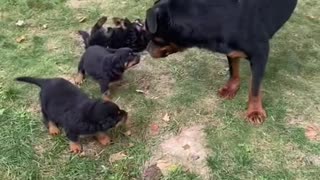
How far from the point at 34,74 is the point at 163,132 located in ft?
4.73

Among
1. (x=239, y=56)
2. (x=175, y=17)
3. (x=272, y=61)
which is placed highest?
(x=175, y=17)

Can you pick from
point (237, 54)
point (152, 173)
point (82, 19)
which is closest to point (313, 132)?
point (237, 54)

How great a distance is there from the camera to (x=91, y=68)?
4523 millimetres

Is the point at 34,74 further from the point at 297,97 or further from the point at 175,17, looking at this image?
the point at 297,97

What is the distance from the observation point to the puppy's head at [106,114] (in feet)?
12.4

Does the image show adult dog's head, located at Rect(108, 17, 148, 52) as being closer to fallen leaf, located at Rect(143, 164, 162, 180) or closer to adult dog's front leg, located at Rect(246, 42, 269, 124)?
adult dog's front leg, located at Rect(246, 42, 269, 124)

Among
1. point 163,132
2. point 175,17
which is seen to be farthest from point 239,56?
point 163,132

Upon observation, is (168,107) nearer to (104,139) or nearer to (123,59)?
(123,59)

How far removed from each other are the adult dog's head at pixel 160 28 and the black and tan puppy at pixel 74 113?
68cm

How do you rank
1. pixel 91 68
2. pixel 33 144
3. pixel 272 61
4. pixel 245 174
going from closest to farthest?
pixel 245 174, pixel 33 144, pixel 91 68, pixel 272 61

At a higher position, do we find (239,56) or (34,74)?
(239,56)

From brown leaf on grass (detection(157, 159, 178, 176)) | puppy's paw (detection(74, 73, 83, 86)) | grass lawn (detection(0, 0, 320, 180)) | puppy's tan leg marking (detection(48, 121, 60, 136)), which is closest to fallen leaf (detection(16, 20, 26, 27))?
grass lawn (detection(0, 0, 320, 180))

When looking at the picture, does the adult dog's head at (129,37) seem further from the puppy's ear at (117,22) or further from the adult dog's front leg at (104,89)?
the adult dog's front leg at (104,89)

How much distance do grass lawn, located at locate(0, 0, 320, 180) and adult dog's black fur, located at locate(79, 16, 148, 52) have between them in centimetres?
20
